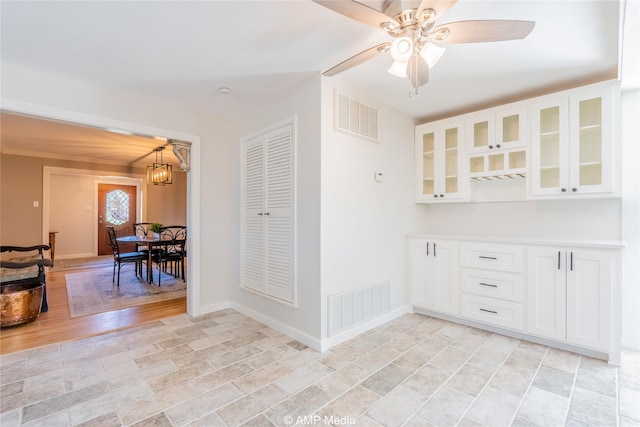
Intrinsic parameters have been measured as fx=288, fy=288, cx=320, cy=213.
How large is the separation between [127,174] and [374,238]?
7097 millimetres

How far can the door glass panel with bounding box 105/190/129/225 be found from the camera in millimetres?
7906

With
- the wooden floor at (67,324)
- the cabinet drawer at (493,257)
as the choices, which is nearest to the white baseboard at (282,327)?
the wooden floor at (67,324)

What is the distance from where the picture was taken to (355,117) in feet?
9.32

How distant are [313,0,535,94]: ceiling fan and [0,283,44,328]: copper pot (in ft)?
13.2

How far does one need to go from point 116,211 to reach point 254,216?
6769 mm

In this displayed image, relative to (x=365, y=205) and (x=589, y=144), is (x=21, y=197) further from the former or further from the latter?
(x=589, y=144)

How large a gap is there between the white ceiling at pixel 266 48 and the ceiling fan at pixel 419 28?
0.31m

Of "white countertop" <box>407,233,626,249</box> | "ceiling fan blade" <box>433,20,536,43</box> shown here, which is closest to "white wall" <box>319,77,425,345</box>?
"white countertop" <box>407,233,626,249</box>

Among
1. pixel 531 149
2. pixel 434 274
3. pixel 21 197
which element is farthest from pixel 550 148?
pixel 21 197

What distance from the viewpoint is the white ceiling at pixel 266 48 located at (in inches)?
69.3

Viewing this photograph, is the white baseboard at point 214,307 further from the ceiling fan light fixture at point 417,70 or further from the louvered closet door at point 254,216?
the ceiling fan light fixture at point 417,70

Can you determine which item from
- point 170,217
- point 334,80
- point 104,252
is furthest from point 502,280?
point 104,252

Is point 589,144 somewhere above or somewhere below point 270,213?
above

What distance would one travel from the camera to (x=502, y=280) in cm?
283
